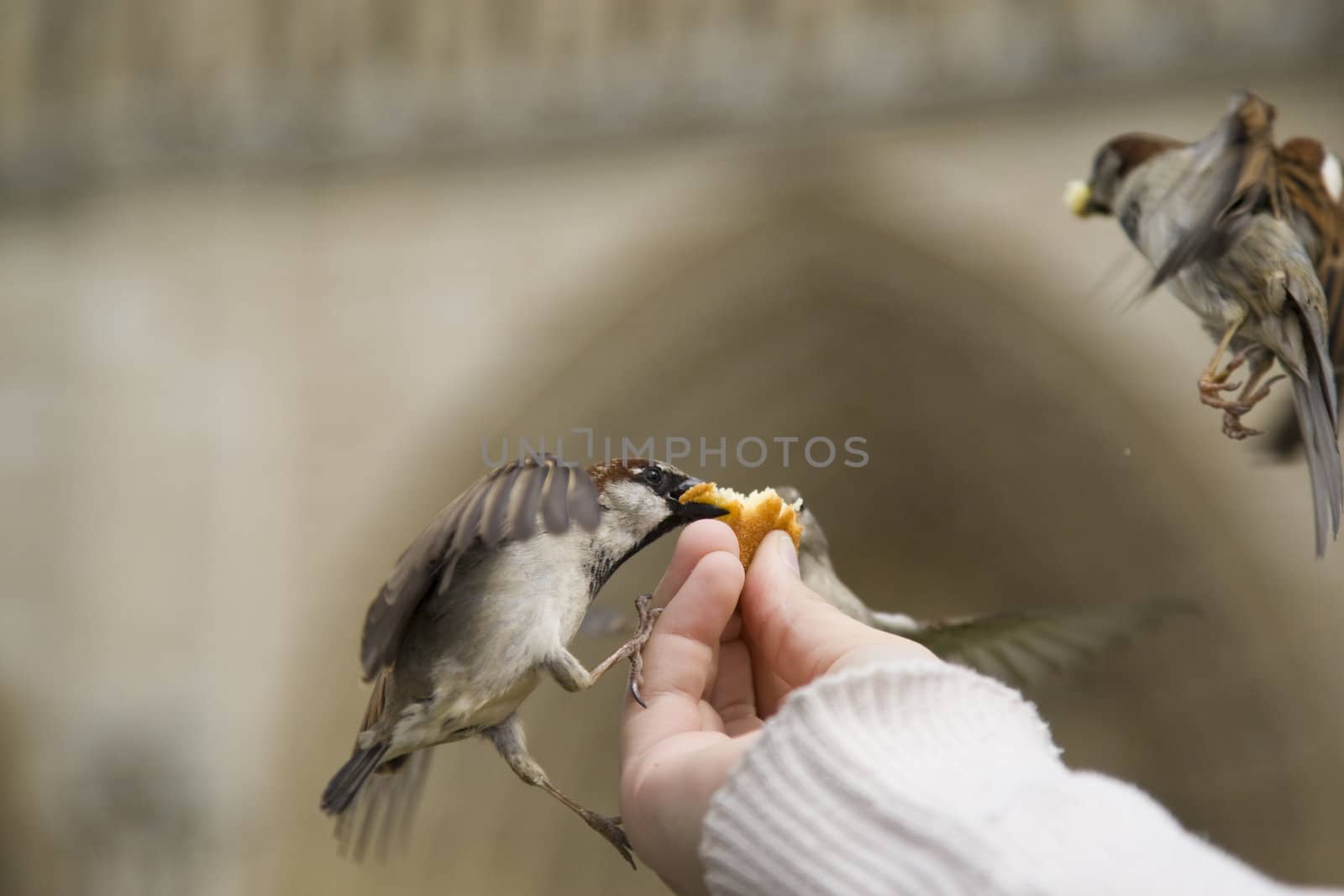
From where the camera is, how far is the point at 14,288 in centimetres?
369

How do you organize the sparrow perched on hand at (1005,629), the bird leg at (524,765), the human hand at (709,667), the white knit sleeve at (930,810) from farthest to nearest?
the sparrow perched on hand at (1005,629)
the bird leg at (524,765)
the human hand at (709,667)
the white knit sleeve at (930,810)

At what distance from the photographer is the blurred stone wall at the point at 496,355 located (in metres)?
3.19

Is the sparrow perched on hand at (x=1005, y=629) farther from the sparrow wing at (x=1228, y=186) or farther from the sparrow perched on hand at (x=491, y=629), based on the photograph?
the sparrow wing at (x=1228, y=186)

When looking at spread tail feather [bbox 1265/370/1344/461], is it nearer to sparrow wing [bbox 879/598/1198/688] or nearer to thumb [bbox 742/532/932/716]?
sparrow wing [bbox 879/598/1198/688]

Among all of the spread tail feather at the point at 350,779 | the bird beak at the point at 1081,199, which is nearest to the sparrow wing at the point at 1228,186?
the bird beak at the point at 1081,199

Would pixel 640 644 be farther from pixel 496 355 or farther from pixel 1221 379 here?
pixel 496 355

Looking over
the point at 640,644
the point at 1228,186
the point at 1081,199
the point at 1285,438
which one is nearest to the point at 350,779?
the point at 640,644

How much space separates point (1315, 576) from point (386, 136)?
9.26ft

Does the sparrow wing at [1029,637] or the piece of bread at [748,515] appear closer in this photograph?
the piece of bread at [748,515]

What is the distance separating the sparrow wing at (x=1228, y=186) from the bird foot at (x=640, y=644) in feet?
1.82

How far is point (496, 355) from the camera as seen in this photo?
3.40m

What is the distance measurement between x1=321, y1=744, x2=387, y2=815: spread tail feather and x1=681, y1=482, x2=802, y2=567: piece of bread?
0.36 m

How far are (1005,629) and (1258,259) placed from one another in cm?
51

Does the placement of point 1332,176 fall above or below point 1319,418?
above
